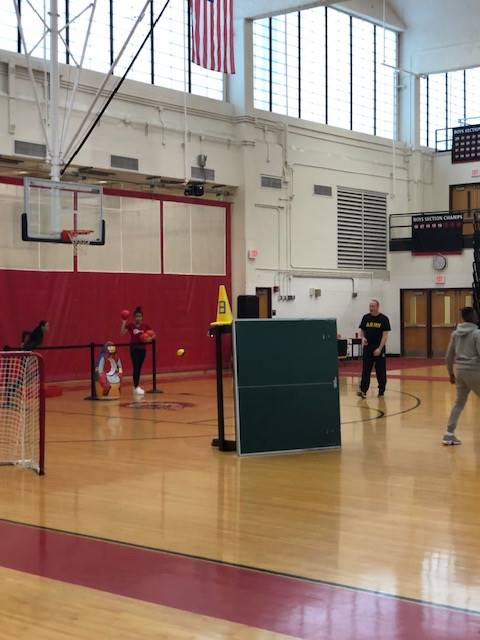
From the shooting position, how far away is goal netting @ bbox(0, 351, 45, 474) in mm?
11330

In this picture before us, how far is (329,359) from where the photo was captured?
11.5 metres

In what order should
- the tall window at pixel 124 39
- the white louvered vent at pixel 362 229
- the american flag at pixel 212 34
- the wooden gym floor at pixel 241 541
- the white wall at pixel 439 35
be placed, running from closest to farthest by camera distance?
the wooden gym floor at pixel 241 541 → the american flag at pixel 212 34 → the tall window at pixel 124 39 → the white louvered vent at pixel 362 229 → the white wall at pixel 439 35

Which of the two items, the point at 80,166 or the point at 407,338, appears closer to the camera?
the point at 80,166

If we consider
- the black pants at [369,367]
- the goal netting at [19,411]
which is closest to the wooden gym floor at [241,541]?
the goal netting at [19,411]

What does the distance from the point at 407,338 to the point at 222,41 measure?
14.6 meters

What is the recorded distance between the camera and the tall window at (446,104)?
32375 mm

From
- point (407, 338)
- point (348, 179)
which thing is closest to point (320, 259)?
point (348, 179)

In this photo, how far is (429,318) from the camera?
30.5 m

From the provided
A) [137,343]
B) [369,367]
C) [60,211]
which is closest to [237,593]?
[369,367]

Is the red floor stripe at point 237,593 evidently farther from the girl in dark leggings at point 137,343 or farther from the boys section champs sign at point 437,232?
the boys section champs sign at point 437,232

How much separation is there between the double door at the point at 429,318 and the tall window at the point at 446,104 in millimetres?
5679

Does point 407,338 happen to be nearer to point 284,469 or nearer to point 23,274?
point 23,274

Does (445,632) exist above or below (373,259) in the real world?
below

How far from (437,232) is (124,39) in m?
12.4
